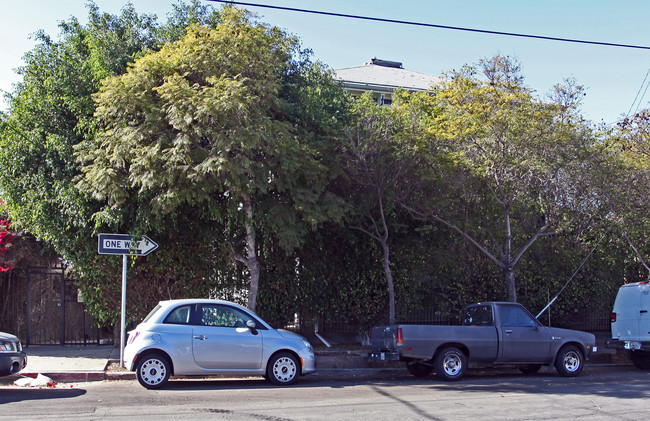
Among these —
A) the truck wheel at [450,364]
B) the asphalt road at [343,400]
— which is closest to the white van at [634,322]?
the asphalt road at [343,400]

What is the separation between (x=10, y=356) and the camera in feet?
31.8

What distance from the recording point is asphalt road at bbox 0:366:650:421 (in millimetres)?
8242

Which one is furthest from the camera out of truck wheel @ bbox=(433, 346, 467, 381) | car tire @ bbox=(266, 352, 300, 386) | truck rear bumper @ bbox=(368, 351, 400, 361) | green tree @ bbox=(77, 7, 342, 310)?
truck wheel @ bbox=(433, 346, 467, 381)

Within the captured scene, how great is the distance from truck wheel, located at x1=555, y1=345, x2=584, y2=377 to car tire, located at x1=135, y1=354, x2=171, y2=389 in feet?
27.1

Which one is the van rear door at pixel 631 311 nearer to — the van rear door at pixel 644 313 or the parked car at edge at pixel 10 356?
the van rear door at pixel 644 313

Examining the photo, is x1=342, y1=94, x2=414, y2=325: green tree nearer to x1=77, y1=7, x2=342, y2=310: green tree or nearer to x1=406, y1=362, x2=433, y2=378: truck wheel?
x1=77, y1=7, x2=342, y2=310: green tree

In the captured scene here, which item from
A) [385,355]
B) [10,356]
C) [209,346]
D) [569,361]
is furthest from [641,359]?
[10,356]

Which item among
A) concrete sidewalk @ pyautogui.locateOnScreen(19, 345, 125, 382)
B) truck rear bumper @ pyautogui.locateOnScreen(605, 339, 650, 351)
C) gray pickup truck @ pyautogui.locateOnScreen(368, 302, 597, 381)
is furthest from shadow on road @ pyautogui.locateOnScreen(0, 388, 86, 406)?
truck rear bumper @ pyautogui.locateOnScreen(605, 339, 650, 351)

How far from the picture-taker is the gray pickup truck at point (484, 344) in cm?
1153

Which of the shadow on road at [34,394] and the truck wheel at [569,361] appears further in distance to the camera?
the truck wheel at [569,361]

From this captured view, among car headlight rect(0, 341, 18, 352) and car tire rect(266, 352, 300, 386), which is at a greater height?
car headlight rect(0, 341, 18, 352)

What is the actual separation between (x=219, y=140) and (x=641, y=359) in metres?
11.6

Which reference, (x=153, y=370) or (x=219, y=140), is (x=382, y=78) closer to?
(x=219, y=140)

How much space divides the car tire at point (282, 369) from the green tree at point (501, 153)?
5652 millimetres
